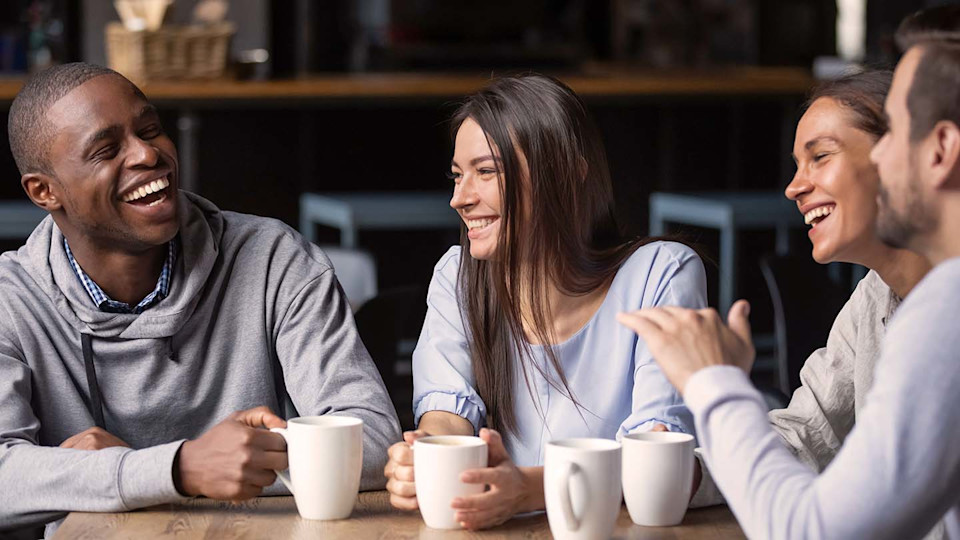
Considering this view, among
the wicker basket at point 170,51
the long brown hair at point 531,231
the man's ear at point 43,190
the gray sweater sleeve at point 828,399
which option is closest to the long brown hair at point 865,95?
the gray sweater sleeve at point 828,399

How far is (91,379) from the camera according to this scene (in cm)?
170

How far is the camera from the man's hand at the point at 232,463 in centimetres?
136

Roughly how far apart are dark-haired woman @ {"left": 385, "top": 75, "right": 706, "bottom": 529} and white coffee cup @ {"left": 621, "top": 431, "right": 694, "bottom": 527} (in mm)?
394

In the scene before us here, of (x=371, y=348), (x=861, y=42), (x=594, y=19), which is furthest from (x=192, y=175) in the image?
(x=861, y=42)

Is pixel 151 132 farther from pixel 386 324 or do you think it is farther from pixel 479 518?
pixel 479 518

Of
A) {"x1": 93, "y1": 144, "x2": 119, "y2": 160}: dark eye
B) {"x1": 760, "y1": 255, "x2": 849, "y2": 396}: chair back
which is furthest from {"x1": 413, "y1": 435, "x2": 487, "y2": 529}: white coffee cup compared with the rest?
{"x1": 760, "y1": 255, "x2": 849, "y2": 396}: chair back

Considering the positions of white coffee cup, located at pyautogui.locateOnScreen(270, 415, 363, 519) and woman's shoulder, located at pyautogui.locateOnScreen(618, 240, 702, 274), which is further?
woman's shoulder, located at pyautogui.locateOnScreen(618, 240, 702, 274)

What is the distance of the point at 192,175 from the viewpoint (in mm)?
4508

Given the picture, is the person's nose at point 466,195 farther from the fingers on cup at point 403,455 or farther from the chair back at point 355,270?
the chair back at point 355,270

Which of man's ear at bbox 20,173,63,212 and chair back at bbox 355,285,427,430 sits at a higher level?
man's ear at bbox 20,173,63,212

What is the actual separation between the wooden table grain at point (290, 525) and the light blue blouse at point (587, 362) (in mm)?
360

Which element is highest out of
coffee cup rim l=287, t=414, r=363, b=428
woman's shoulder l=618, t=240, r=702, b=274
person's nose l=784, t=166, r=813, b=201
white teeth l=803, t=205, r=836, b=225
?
person's nose l=784, t=166, r=813, b=201

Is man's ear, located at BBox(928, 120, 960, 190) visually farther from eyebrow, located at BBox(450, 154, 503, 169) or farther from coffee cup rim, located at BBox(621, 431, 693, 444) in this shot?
eyebrow, located at BBox(450, 154, 503, 169)

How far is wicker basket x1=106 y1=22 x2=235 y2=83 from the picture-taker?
413 cm
